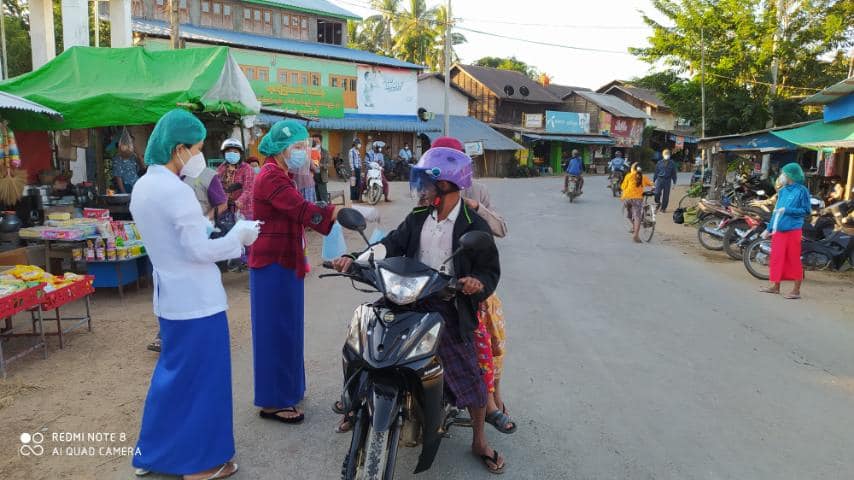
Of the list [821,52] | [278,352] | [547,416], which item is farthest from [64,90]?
[821,52]

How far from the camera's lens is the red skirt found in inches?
310

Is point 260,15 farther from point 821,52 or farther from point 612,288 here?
point 612,288

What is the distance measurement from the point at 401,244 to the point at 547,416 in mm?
1654

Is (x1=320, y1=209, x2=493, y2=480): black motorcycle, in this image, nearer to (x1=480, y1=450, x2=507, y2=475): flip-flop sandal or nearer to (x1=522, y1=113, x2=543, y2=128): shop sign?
(x1=480, y1=450, x2=507, y2=475): flip-flop sandal

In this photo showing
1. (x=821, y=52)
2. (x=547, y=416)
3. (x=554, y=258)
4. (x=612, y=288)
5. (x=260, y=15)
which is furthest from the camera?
(x=260, y=15)

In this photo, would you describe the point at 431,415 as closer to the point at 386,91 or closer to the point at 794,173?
the point at 794,173

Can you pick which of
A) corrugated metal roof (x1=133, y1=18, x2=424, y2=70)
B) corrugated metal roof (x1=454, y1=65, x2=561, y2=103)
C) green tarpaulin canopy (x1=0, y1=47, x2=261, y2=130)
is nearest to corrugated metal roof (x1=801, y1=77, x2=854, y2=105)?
green tarpaulin canopy (x1=0, y1=47, x2=261, y2=130)

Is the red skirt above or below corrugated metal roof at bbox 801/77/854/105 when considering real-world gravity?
below

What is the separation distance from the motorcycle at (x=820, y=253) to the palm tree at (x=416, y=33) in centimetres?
3215

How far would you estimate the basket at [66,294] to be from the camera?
499 centimetres

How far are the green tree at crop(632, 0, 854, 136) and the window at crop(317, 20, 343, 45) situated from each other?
56.5 ft

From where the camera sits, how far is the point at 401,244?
3441 millimetres

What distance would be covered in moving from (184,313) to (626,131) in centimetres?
4597

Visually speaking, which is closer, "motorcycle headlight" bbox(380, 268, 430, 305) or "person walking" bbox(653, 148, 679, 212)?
"motorcycle headlight" bbox(380, 268, 430, 305)
